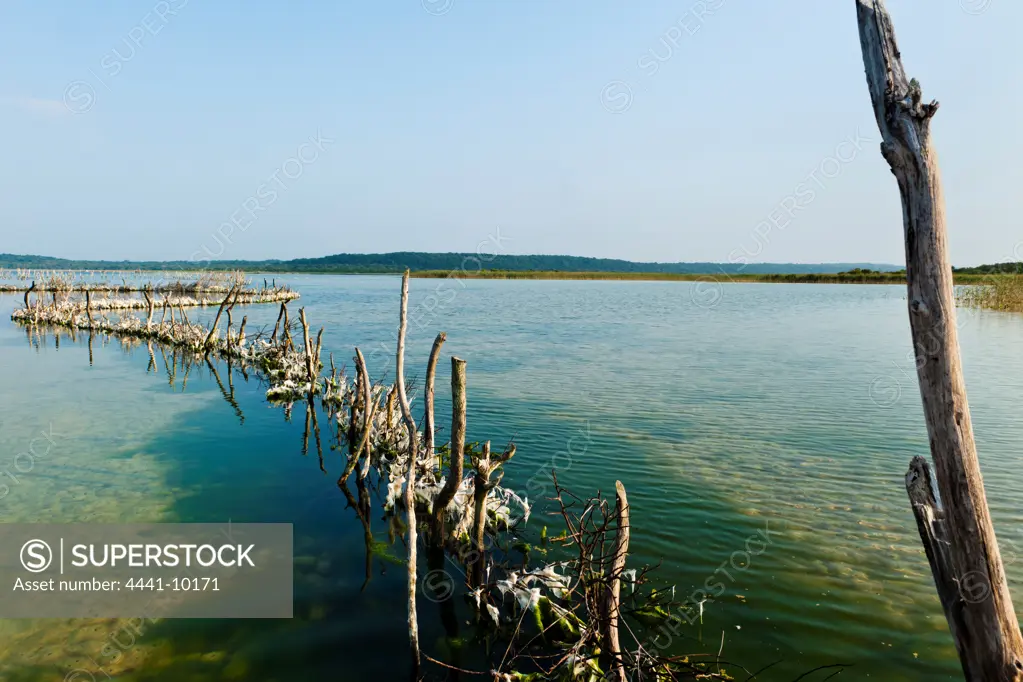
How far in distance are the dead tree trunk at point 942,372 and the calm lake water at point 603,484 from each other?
2251 millimetres

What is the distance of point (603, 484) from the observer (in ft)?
31.7

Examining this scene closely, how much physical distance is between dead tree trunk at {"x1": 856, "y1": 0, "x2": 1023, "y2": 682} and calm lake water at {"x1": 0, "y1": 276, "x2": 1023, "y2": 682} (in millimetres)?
2251

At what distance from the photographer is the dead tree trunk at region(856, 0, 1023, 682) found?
332cm

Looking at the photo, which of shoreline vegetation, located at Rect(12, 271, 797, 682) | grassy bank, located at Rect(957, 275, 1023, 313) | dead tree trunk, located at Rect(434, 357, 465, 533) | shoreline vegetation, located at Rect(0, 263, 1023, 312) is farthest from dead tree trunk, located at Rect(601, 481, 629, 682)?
grassy bank, located at Rect(957, 275, 1023, 313)

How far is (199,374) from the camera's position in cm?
2039

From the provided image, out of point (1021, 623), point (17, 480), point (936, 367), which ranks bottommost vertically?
point (17, 480)

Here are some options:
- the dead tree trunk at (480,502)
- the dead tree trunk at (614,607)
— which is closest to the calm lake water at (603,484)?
the dead tree trunk at (480,502)

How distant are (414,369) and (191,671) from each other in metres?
15.1

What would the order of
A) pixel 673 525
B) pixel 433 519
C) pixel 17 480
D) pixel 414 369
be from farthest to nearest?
pixel 414 369, pixel 17 480, pixel 673 525, pixel 433 519

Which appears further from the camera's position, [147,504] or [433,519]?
[147,504]

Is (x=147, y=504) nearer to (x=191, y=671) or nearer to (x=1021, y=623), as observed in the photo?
(x=191, y=671)

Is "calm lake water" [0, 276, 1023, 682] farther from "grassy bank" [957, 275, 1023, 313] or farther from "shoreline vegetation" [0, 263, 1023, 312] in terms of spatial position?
"grassy bank" [957, 275, 1023, 313]

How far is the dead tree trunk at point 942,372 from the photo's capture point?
332 cm

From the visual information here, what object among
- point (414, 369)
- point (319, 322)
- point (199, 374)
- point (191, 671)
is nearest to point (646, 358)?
point (414, 369)
